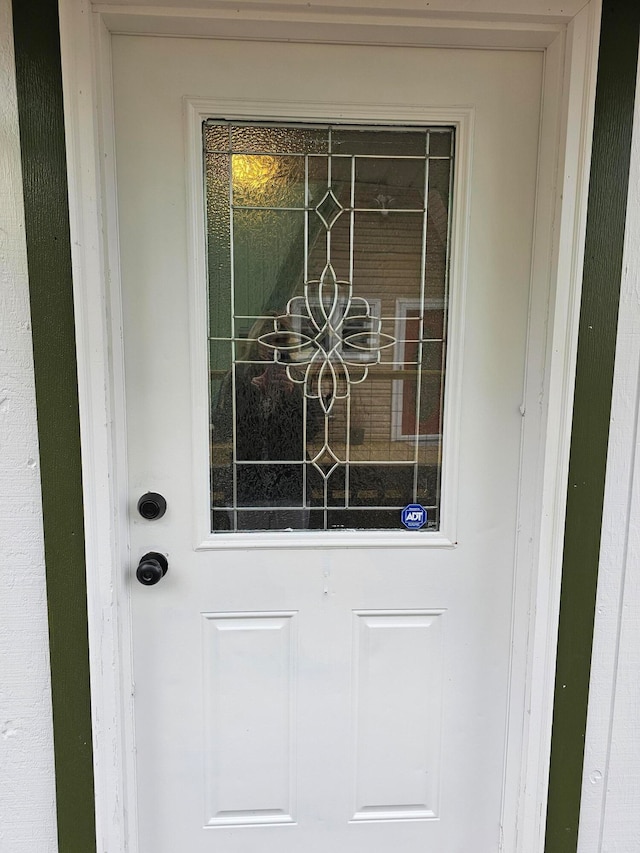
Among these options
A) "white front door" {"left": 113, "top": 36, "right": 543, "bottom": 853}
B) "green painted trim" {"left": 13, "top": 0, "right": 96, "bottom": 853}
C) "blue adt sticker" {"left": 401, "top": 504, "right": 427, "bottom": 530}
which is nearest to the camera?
"green painted trim" {"left": 13, "top": 0, "right": 96, "bottom": 853}

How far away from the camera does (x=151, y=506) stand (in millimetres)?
1177

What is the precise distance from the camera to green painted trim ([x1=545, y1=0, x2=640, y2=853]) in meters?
1.05

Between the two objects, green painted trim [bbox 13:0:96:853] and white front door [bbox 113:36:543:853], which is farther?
white front door [bbox 113:36:543:853]

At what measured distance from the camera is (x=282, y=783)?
4.25 feet

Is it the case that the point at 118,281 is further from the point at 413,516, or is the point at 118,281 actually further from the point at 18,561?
the point at 413,516

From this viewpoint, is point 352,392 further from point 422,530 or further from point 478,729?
point 478,729

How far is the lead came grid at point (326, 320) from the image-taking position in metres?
1.14

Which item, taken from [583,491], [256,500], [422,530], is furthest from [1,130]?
[583,491]

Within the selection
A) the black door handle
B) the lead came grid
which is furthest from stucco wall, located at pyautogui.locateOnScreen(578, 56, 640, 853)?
the black door handle

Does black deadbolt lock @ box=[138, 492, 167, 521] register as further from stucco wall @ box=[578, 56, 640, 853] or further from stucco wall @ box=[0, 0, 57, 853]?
stucco wall @ box=[578, 56, 640, 853]

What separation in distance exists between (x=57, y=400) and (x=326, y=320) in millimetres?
594

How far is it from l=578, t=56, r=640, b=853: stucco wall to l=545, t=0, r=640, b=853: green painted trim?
0.02 meters

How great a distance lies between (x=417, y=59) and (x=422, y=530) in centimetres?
103

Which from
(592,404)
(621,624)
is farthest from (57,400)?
(621,624)
